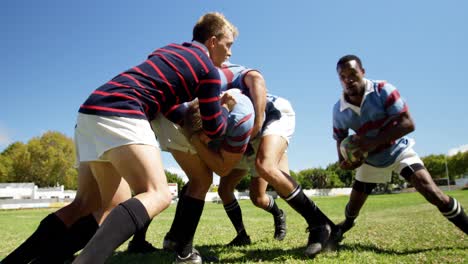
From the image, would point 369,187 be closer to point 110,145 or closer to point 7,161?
point 110,145

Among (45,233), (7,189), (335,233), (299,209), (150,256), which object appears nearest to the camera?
(45,233)

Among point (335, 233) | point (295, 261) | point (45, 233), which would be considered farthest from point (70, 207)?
point (335, 233)

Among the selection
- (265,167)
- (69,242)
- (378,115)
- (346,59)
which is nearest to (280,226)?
(265,167)

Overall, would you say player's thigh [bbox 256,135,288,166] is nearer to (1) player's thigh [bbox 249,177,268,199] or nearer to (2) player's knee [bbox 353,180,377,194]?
(1) player's thigh [bbox 249,177,268,199]

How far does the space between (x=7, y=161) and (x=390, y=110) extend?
74.5m

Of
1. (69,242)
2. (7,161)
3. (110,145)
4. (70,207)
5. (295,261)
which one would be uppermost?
(110,145)

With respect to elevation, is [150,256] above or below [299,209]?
below

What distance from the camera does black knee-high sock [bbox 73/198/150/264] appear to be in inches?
82.2

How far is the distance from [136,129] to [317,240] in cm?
224

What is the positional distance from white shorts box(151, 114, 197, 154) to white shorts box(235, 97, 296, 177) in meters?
1.01

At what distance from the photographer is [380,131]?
439 cm

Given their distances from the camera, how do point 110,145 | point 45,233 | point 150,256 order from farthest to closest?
point 150,256 → point 45,233 → point 110,145

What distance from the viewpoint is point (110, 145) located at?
8.21 feet

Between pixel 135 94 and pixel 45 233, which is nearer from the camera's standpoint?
pixel 135 94
